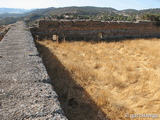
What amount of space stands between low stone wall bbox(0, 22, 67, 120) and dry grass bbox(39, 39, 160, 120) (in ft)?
5.31

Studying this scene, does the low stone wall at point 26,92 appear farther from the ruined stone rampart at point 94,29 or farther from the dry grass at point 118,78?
the ruined stone rampart at point 94,29

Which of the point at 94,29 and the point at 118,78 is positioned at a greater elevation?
the point at 94,29

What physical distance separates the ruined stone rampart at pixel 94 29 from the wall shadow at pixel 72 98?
390cm

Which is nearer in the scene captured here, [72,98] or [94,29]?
[72,98]

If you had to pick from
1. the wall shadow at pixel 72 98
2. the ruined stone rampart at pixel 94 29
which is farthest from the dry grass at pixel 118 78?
the ruined stone rampart at pixel 94 29

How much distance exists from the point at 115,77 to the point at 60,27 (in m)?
4.74

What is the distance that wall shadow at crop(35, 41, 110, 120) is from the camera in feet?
8.82

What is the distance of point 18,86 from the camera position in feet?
5.77

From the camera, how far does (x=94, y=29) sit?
27.7 feet

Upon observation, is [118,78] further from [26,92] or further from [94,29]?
[94,29]

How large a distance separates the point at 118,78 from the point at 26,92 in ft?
10.5

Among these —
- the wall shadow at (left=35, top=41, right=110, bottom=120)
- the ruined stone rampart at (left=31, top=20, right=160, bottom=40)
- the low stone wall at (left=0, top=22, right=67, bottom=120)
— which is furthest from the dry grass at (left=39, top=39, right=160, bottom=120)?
the low stone wall at (left=0, top=22, right=67, bottom=120)

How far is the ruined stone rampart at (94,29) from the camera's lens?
7.62m

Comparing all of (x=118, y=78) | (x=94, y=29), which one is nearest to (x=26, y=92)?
(x=118, y=78)
